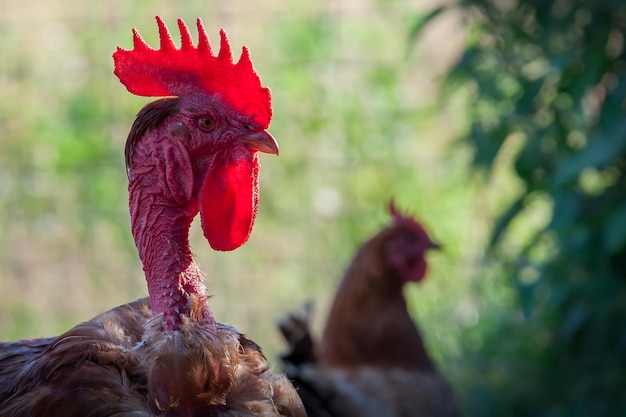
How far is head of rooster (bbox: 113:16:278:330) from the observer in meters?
2.43

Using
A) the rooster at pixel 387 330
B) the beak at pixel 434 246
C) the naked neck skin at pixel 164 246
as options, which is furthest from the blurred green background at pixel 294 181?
the naked neck skin at pixel 164 246

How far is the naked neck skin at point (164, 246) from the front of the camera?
7.95ft

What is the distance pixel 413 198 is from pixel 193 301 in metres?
4.68

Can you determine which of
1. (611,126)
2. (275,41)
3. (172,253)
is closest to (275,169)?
(275,41)

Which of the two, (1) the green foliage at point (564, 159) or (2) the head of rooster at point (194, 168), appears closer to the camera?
(2) the head of rooster at point (194, 168)

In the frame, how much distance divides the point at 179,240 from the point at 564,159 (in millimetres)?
2677

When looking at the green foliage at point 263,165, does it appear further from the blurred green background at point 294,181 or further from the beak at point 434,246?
the beak at point 434,246

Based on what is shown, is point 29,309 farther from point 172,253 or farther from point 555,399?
point 172,253

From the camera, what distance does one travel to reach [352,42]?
718 cm

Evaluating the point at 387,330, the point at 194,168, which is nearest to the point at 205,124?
the point at 194,168

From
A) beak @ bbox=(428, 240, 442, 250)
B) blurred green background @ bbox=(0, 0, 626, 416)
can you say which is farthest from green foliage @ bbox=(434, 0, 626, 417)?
blurred green background @ bbox=(0, 0, 626, 416)

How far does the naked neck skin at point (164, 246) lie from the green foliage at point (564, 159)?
2402 millimetres

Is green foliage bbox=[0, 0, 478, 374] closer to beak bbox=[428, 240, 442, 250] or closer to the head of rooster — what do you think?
beak bbox=[428, 240, 442, 250]

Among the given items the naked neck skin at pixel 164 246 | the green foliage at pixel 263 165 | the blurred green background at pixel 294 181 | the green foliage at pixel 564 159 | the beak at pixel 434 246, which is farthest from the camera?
the green foliage at pixel 263 165
